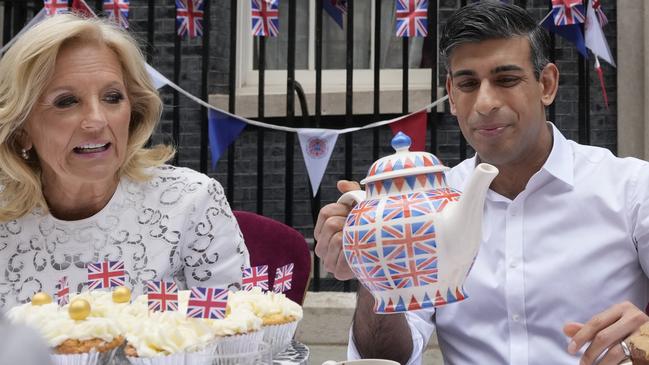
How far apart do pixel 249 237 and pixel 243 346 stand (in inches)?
41.5

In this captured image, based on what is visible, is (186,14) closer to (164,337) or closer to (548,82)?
(548,82)

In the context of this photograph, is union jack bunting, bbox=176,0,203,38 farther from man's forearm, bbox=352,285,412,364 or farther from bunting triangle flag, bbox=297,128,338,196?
man's forearm, bbox=352,285,412,364

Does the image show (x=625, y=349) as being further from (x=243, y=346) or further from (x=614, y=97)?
(x=614, y=97)

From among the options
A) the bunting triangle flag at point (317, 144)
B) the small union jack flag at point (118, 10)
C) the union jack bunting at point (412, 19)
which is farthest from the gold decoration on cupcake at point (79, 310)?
→ the small union jack flag at point (118, 10)

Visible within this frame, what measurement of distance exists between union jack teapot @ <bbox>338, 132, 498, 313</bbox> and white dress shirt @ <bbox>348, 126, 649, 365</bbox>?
0.58 meters

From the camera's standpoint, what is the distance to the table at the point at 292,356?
4.18 feet

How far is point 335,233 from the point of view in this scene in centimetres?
128

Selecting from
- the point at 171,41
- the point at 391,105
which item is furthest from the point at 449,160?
the point at 171,41

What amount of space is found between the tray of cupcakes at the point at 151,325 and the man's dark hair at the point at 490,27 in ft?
2.25

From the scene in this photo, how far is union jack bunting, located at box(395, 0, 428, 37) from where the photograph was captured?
3.82 m

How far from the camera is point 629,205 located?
169 centimetres

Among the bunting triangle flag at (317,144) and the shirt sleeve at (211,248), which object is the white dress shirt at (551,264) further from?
the bunting triangle flag at (317,144)

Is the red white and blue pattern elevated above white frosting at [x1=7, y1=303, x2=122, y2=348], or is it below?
above

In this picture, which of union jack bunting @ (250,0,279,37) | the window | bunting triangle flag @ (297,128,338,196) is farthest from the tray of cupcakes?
the window
